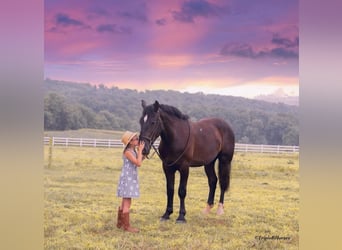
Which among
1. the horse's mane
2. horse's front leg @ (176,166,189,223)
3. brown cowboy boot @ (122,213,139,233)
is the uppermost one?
the horse's mane

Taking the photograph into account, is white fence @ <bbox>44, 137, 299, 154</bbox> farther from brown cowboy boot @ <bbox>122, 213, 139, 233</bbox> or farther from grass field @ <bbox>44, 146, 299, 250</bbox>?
brown cowboy boot @ <bbox>122, 213, 139, 233</bbox>

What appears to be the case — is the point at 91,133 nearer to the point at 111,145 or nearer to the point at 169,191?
the point at 111,145

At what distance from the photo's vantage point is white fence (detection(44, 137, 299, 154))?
320cm

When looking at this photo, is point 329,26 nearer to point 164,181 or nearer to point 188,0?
point 188,0

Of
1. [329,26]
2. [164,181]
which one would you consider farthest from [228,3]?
[164,181]

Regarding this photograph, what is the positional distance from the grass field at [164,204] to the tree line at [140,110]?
0.16 meters

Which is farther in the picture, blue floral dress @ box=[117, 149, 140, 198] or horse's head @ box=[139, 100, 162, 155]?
blue floral dress @ box=[117, 149, 140, 198]

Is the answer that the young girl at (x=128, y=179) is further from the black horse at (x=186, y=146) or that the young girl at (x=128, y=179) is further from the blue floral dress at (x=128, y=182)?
the black horse at (x=186, y=146)

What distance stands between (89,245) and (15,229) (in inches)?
21.1

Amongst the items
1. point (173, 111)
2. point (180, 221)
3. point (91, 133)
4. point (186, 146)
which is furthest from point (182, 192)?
point (91, 133)

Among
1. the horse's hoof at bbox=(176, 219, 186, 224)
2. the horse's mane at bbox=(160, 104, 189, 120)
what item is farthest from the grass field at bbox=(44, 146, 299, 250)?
the horse's mane at bbox=(160, 104, 189, 120)

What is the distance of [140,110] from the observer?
315cm

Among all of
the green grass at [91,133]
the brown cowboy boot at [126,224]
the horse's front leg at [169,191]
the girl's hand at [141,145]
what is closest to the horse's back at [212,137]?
the horse's front leg at [169,191]

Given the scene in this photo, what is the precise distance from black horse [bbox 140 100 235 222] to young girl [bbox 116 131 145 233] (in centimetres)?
13
